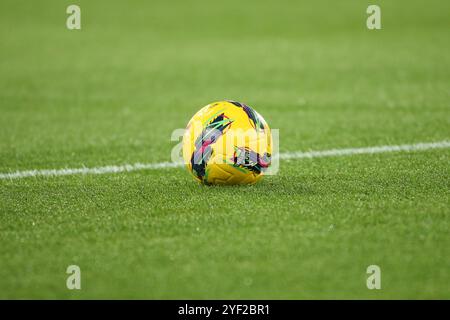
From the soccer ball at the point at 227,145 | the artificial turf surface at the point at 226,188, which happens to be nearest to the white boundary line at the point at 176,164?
the artificial turf surface at the point at 226,188

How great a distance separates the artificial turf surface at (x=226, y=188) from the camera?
4.57 m

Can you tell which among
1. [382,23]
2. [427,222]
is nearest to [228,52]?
[382,23]

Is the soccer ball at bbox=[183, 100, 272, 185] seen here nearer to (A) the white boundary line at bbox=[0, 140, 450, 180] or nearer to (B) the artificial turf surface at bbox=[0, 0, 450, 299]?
(B) the artificial turf surface at bbox=[0, 0, 450, 299]

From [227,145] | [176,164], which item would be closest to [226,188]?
[227,145]

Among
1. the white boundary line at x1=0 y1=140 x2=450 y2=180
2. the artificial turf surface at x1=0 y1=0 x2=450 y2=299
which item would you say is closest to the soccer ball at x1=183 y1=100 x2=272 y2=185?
the artificial turf surface at x1=0 y1=0 x2=450 y2=299

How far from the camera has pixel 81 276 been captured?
4551 mm

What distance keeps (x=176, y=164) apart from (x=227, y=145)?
172cm

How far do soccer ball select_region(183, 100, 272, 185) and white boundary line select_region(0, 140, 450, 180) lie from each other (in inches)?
54.6

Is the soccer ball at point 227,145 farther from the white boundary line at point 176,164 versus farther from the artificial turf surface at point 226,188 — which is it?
the white boundary line at point 176,164

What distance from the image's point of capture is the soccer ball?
617cm

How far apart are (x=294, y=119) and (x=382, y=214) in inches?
194

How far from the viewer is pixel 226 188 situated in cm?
634

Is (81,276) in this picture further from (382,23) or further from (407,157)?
(382,23)

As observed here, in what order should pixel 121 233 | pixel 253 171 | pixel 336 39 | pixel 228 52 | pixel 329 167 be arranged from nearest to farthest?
pixel 121 233 < pixel 253 171 < pixel 329 167 < pixel 228 52 < pixel 336 39
